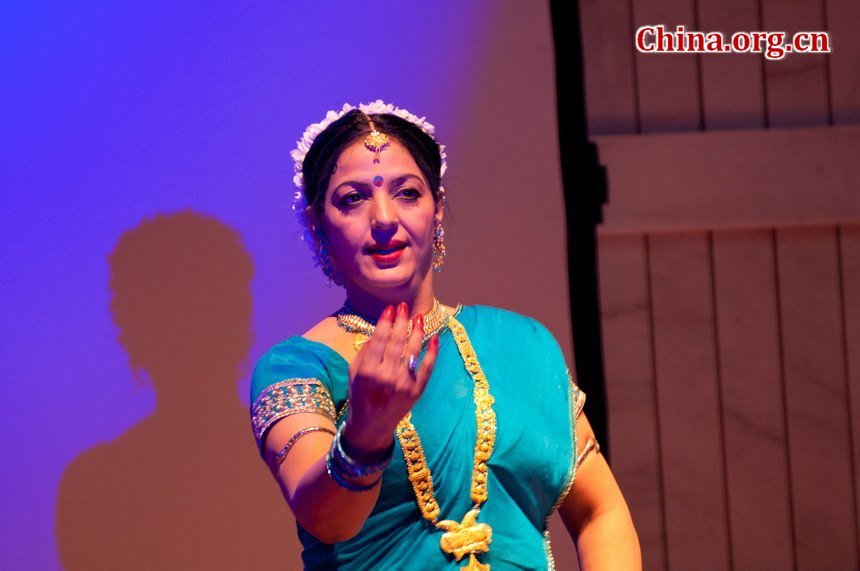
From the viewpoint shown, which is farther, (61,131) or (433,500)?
(61,131)

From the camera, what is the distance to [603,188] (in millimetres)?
2926

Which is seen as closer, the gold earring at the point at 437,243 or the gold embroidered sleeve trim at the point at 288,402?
the gold embroidered sleeve trim at the point at 288,402

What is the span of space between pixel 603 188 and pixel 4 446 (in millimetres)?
1595

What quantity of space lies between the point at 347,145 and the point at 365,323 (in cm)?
25

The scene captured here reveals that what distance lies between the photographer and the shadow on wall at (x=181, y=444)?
8.05ft

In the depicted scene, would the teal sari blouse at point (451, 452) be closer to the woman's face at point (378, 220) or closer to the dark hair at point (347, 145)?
the woman's face at point (378, 220)

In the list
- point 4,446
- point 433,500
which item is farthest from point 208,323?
point 433,500

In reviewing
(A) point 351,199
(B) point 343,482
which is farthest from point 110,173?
(B) point 343,482

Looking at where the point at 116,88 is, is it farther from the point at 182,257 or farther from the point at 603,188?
the point at 603,188

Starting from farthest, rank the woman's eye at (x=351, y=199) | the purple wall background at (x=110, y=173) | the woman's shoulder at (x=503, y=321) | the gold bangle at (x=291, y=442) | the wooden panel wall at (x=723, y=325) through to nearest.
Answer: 1. the wooden panel wall at (x=723, y=325)
2. the purple wall background at (x=110, y=173)
3. the woman's shoulder at (x=503, y=321)
4. the woman's eye at (x=351, y=199)
5. the gold bangle at (x=291, y=442)

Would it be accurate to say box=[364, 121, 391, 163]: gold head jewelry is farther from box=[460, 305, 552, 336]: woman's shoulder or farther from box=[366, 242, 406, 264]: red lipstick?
box=[460, 305, 552, 336]: woman's shoulder

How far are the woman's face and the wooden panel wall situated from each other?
1.51 metres

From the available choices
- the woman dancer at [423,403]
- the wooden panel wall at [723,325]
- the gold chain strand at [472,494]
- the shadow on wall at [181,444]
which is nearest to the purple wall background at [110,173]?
the shadow on wall at [181,444]

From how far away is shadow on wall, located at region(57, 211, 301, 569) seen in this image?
2.46 meters
